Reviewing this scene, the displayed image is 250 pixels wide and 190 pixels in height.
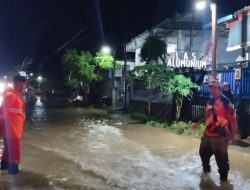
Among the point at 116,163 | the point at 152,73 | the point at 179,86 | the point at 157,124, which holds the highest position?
the point at 152,73

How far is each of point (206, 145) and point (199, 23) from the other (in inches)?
773

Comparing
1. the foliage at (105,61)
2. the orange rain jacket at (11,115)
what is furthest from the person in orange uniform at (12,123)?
the foliage at (105,61)

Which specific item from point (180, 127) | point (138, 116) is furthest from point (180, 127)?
point (138, 116)

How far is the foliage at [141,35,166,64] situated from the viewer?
21500mm

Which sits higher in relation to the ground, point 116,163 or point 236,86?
point 236,86

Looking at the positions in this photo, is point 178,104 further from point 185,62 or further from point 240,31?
point 185,62

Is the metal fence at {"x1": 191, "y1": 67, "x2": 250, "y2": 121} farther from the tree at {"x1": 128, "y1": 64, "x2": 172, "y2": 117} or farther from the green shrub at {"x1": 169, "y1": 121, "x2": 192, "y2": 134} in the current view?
the tree at {"x1": 128, "y1": 64, "x2": 172, "y2": 117}

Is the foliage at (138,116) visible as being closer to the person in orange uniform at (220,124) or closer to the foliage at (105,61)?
the foliage at (105,61)

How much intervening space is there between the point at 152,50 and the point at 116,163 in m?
12.1

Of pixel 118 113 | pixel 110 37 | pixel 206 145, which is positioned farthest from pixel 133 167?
pixel 110 37

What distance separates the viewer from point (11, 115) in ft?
23.5

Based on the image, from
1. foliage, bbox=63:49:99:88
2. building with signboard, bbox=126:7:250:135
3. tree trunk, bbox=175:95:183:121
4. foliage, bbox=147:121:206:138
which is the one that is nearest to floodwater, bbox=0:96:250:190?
foliage, bbox=147:121:206:138

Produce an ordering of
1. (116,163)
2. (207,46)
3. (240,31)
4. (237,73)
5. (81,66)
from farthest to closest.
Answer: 1. (81,66)
2. (207,46)
3. (240,31)
4. (237,73)
5. (116,163)

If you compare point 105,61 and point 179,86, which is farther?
point 105,61
